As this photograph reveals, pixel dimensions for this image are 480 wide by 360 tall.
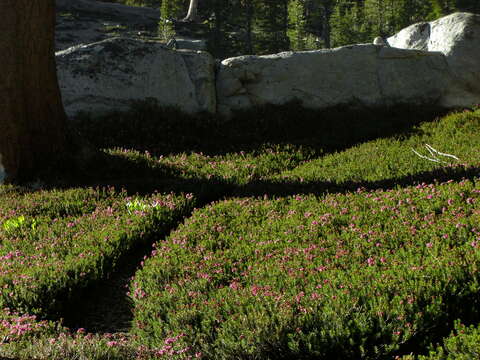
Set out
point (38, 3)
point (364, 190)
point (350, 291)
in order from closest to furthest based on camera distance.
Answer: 1. point (350, 291)
2. point (364, 190)
3. point (38, 3)

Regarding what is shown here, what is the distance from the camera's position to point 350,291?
5129 millimetres

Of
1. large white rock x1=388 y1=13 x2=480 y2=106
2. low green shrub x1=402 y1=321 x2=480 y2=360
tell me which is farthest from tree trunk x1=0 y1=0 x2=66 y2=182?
large white rock x1=388 y1=13 x2=480 y2=106

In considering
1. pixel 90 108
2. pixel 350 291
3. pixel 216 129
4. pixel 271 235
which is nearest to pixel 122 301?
pixel 271 235

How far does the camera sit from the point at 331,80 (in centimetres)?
1622

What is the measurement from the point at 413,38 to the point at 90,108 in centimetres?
1214

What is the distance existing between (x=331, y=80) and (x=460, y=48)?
4705 mm

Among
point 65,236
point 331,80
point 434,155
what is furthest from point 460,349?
point 331,80

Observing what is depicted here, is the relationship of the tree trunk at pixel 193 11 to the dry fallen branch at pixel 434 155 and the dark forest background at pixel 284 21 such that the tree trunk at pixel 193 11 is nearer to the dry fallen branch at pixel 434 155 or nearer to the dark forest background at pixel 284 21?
the dark forest background at pixel 284 21

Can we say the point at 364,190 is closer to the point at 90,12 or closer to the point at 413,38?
the point at 413,38

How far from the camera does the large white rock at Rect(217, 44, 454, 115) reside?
1595 centimetres

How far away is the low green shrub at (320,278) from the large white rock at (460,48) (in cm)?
987

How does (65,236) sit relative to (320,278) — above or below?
below

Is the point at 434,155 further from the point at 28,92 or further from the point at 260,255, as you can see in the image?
the point at 28,92

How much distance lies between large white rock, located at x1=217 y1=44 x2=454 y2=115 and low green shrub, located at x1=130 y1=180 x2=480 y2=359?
8.39 meters
